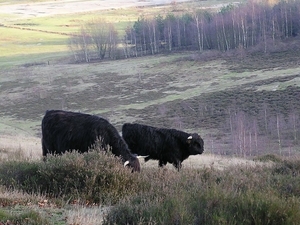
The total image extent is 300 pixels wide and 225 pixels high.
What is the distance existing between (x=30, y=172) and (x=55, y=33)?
490ft

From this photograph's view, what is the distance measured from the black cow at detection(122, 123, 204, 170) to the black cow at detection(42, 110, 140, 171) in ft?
10.1

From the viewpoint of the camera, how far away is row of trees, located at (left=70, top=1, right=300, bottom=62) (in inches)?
4031

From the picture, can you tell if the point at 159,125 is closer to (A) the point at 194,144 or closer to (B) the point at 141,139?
(A) the point at 194,144

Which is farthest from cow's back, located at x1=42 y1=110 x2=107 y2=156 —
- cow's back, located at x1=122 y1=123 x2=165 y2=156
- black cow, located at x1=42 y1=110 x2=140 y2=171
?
cow's back, located at x1=122 y1=123 x2=165 y2=156

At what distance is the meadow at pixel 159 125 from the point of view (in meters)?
7.32

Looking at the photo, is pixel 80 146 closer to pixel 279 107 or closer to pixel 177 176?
pixel 177 176

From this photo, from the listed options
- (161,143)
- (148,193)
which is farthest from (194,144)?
(148,193)

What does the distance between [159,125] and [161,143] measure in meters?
39.6

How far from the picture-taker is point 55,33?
157 meters

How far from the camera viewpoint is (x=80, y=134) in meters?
13.3

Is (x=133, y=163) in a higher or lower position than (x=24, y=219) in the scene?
lower

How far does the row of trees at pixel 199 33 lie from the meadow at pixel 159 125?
18.2 feet

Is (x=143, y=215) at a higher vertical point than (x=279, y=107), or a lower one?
higher

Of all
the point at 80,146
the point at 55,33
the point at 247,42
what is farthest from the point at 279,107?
the point at 55,33
